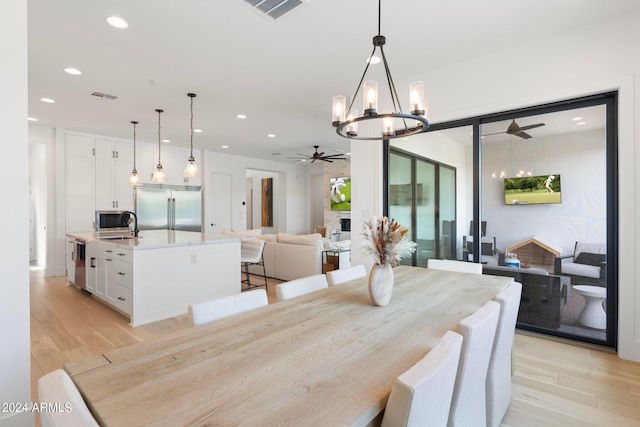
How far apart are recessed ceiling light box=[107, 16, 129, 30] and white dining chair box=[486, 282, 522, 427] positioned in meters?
3.30

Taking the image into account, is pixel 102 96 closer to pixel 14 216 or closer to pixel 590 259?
pixel 14 216

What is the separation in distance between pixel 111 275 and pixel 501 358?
4.03 m

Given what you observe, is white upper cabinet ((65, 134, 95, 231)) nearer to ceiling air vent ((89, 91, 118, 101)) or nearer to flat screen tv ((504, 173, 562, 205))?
ceiling air vent ((89, 91, 118, 101))

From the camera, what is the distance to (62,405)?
0.66 m

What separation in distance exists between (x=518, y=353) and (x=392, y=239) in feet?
6.39

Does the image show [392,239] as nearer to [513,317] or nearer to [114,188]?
[513,317]

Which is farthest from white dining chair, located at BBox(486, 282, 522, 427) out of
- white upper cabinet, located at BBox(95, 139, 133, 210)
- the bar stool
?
white upper cabinet, located at BBox(95, 139, 133, 210)

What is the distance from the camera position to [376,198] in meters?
4.00

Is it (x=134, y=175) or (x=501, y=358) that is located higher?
(x=134, y=175)

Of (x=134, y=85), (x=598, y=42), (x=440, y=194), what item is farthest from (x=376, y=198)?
(x=134, y=85)

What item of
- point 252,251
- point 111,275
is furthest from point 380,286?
point 111,275

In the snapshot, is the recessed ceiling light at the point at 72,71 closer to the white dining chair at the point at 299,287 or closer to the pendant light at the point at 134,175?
the pendant light at the point at 134,175

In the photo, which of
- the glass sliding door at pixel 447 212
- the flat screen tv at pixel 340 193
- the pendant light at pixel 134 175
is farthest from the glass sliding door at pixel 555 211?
the flat screen tv at pixel 340 193

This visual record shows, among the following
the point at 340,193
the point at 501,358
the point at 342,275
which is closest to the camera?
the point at 501,358
